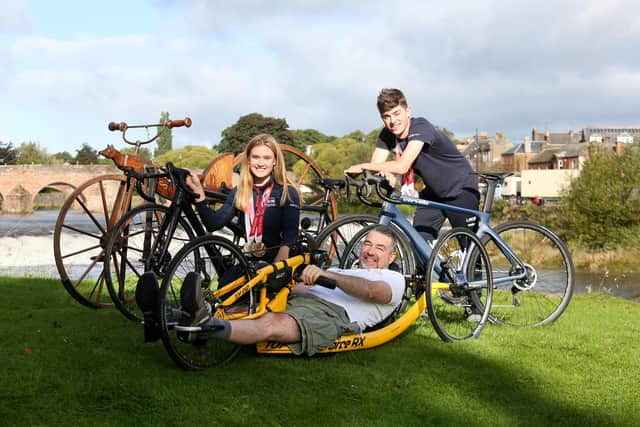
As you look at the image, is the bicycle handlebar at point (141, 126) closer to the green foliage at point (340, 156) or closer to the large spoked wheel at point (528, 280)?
the large spoked wheel at point (528, 280)

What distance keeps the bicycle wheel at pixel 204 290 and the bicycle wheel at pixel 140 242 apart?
0.56 m

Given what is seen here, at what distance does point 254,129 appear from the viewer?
72.3 metres

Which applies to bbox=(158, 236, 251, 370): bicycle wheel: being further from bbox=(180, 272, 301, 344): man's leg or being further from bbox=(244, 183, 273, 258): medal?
bbox=(244, 183, 273, 258): medal

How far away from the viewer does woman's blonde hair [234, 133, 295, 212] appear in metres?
5.64

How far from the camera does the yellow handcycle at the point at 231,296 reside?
4.40m

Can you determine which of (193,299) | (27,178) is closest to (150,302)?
(193,299)

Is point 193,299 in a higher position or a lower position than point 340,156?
lower

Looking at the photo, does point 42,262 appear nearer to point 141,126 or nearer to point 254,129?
point 141,126

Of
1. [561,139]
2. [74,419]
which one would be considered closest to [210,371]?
[74,419]

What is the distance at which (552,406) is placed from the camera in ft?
14.0

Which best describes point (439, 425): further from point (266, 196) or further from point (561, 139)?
point (561, 139)

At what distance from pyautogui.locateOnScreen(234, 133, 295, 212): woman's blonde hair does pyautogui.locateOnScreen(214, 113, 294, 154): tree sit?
63.1 m

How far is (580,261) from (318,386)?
29306 millimetres

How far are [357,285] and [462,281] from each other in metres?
1.39
